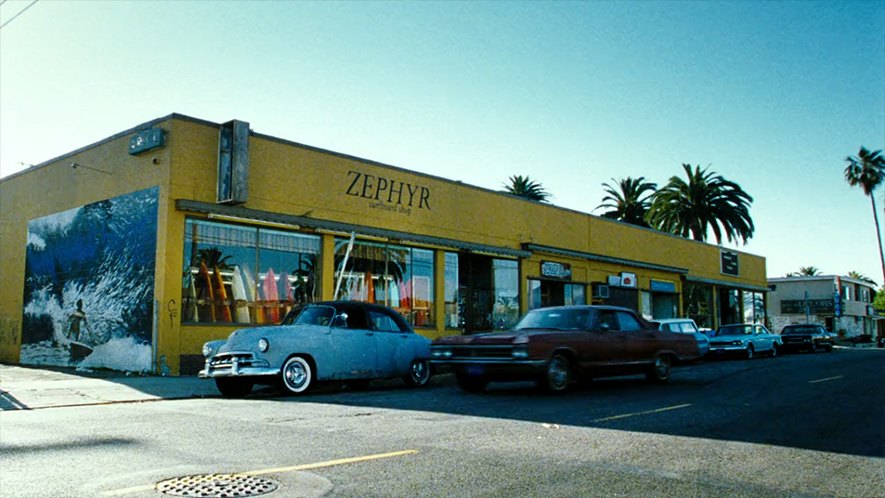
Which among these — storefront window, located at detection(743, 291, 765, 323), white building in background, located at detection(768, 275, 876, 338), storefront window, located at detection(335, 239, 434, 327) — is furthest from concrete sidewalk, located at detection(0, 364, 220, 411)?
white building in background, located at detection(768, 275, 876, 338)

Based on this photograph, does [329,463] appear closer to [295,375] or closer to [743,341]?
[295,375]

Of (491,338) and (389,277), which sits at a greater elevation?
(389,277)

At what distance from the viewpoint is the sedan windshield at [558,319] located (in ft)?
44.0

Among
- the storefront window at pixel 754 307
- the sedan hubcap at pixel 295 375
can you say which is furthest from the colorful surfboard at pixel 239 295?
the storefront window at pixel 754 307

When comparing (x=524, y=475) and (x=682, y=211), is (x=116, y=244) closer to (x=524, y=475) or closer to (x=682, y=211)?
(x=524, y=475)

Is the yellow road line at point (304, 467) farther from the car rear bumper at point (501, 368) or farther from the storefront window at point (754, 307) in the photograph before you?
the storefront window at point (754, 307)

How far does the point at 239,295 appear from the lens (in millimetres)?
18672

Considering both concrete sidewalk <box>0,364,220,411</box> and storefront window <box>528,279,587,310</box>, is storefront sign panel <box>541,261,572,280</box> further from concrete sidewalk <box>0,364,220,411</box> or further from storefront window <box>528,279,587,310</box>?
concrete sidewalk <box>0,364,220,411</box>

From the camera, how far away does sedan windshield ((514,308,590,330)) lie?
1342 centimetres

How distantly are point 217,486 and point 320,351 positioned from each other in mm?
7755

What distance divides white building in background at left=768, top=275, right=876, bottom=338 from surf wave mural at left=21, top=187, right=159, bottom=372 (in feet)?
208

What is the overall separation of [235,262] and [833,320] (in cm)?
6695

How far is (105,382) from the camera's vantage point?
1475 cm

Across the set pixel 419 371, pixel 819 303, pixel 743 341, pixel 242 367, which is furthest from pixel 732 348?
pixel 819 303
